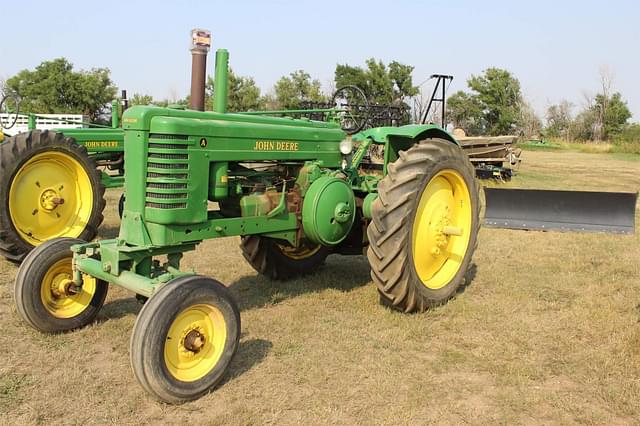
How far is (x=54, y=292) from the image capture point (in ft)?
12.9

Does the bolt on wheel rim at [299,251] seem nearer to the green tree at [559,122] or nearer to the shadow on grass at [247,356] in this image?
the shadow on grass at [247,356]

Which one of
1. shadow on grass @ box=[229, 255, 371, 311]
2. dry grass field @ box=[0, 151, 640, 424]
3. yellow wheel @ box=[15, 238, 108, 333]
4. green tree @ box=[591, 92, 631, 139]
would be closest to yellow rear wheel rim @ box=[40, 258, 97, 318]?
yellow wheel @ box=[15, 238, 108, 333]

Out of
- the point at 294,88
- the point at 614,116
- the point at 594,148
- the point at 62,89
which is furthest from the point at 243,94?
the point at 614,116

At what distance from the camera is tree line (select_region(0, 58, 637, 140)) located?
29859mm

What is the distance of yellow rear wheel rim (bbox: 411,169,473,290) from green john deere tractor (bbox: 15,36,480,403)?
12 millimetres

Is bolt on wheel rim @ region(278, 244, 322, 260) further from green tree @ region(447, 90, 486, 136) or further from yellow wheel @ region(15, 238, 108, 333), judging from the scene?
green tree @ region(447, 90, 486, 136)

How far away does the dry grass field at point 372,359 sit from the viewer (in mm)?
2998

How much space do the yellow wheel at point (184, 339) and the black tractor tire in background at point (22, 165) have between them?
3524 mm

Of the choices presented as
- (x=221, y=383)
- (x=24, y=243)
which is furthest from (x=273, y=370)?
(x=24, y=243)

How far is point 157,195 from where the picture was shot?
3.49 m

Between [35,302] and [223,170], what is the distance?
1518 millimetres

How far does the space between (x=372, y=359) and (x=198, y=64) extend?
2.42 meters

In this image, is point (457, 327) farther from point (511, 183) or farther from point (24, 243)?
point (511, 183)

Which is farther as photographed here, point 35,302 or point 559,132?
point 559,132
